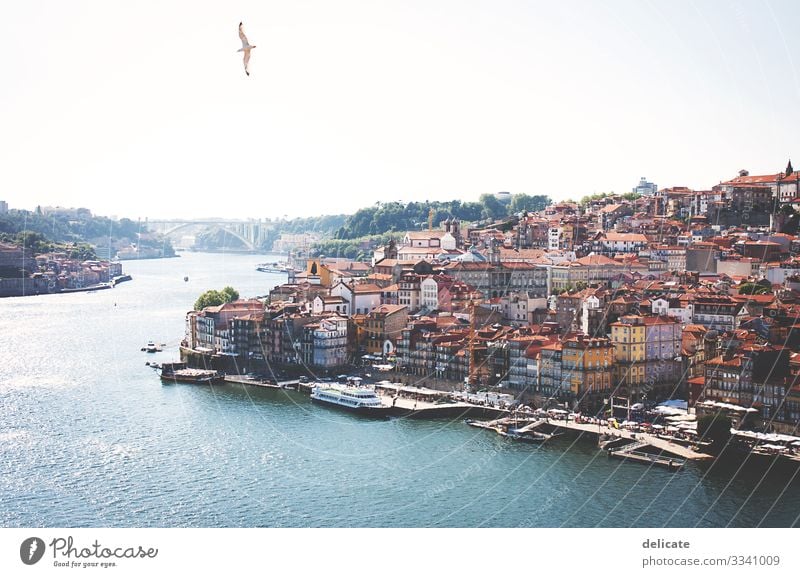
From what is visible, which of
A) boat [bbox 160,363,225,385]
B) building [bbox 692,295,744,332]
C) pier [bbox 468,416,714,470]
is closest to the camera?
pier [bbox 468,416,714,470]

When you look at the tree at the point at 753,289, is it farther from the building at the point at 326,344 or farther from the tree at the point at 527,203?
the tree at the point at 527,203

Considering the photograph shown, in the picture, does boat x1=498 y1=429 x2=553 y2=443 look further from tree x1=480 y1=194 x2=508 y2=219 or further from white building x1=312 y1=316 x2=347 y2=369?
tree x1=480 y1=194 x2=508 y2=219

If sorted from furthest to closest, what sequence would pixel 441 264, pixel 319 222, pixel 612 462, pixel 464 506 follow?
pixel 319 222 → pixel 441 264 → pixel 612 462 → pixel 464 506

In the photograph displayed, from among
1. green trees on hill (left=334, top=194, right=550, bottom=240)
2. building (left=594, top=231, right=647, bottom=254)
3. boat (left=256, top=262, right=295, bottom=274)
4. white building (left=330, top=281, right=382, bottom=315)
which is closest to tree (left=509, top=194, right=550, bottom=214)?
green trees on hill (left=334, top=194, right=550, bottom=240)

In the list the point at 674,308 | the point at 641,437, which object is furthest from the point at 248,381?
the point at 641,437
